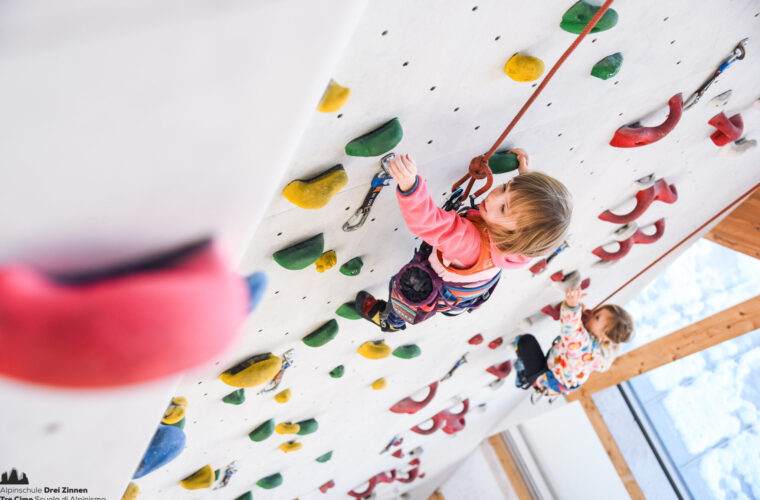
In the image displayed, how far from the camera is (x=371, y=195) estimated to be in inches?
40.4

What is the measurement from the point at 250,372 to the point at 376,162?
55cm

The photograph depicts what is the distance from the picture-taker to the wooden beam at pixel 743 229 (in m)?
2.40

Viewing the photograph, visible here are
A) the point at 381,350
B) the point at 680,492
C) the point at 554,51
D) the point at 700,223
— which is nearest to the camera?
the point at 554,51

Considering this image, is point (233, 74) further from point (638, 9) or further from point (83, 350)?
point (638, 9)

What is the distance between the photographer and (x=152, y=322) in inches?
12.6

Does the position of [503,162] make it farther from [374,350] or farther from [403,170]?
[374,350]

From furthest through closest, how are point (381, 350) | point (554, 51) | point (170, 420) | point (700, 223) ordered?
point (700, 223) → point (381, 350) → point (170, 420) → point (554, 51)

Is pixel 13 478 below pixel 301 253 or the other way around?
below

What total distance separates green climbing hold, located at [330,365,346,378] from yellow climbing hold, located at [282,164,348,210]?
880 millimetres

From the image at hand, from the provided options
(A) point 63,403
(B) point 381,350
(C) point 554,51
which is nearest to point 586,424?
(B) point 381,350

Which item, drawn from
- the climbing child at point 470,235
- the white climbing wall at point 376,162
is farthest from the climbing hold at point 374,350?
the climbing child at point 470,235

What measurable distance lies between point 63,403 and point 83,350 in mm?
240

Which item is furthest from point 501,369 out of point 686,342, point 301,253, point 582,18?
point 582,18

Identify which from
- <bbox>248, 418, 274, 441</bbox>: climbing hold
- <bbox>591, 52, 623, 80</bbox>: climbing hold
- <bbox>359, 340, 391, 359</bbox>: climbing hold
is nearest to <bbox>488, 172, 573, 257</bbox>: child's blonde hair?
<bbox>591, 52, 623, 80</bbox>: climbing hold
